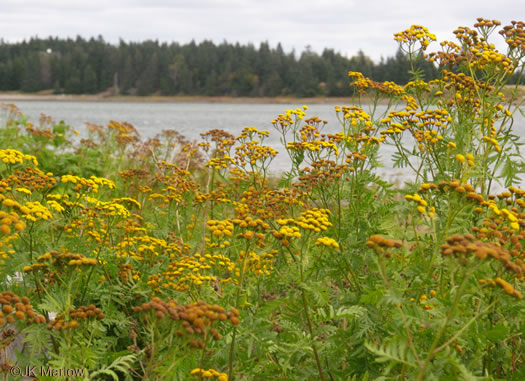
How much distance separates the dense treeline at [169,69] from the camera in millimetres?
75581

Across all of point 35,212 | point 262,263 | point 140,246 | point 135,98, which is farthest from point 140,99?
point 35,212

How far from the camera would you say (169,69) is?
87.1m

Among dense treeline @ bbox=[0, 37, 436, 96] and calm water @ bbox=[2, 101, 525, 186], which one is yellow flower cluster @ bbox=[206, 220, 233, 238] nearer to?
calm water @ bbox=[2, 101, 525, 186]

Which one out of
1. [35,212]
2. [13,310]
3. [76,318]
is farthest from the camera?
[35,212]

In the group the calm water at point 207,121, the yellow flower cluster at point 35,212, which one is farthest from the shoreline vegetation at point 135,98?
the yellow flower cluster at point 35,212

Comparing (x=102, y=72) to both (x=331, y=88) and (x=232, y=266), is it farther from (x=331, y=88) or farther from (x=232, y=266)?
(x=232, y=266)

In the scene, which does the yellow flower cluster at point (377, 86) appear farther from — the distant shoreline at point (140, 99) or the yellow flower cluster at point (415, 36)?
the distant shoreline at point (140, 99)

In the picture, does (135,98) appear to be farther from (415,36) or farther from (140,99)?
(415,36)

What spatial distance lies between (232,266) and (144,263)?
1055mm

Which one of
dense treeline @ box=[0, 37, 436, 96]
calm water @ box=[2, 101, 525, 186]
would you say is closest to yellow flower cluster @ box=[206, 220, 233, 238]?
calm water @ box=[2, 101, 525, 186]

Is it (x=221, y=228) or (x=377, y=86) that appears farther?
(x=377, y=86)

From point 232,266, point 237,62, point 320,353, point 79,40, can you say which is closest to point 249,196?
point 232,266

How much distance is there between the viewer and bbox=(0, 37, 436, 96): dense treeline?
75581 mm

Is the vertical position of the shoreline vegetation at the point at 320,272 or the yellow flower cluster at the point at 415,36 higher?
the yellow flower cluster at the point at 415,36
